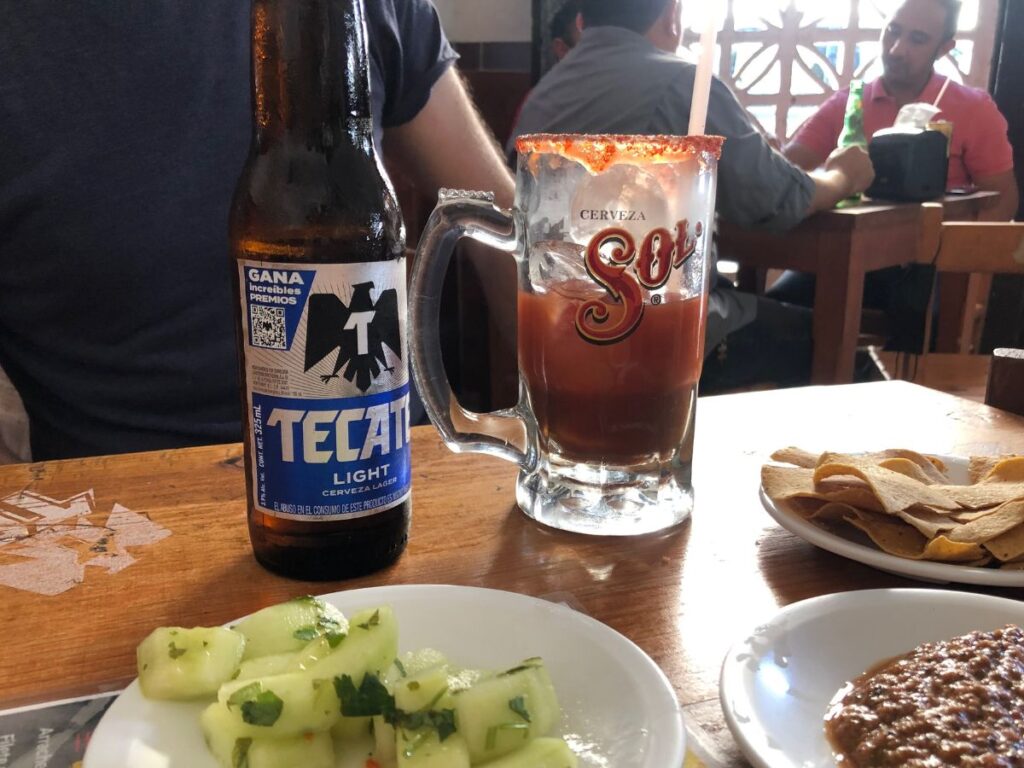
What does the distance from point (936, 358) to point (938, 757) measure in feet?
5.16

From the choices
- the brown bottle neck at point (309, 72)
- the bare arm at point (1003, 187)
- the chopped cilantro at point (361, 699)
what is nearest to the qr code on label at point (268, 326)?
the brown bottle neck at point (309, 72)

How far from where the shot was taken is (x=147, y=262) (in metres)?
1.00

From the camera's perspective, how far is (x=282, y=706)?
1.16 ft

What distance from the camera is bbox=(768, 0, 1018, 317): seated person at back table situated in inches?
127

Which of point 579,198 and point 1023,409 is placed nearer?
point 579,198

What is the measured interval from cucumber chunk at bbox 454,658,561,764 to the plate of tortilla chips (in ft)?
0.87

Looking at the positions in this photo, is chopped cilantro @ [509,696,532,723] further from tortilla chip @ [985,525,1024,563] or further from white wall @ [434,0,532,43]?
white wall @ [434,0,532,43]

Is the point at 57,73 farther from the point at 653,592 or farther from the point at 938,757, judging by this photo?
the point at 938,757

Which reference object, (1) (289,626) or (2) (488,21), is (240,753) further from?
(2) (488,21)

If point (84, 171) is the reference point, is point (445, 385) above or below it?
below

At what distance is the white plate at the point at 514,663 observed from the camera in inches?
14.1

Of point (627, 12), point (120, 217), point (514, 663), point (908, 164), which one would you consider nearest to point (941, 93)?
point (908, 164)

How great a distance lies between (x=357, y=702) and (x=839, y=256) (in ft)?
6.43

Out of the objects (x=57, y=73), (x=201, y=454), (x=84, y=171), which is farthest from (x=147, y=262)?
(x=201, y=454)
